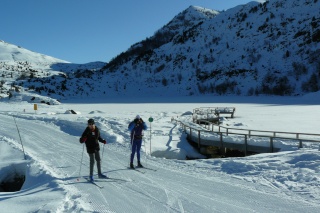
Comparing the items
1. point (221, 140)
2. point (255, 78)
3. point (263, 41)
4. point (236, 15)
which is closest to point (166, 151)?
point (221, 140)

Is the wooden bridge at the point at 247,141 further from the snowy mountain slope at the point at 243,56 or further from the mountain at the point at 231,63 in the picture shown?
the snowy mountain slope at the point at 243,56

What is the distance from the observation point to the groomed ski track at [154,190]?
7535 millimetres

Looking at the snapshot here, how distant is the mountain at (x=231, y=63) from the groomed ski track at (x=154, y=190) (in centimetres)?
9226

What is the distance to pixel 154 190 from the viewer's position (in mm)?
9016

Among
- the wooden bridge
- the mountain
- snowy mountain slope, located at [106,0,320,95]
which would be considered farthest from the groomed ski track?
snowy mountain slope, located at [106,0,320,95]

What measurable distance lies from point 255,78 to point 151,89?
46596 millimetres

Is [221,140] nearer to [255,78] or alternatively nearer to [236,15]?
[255,78]

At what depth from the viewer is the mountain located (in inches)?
4161

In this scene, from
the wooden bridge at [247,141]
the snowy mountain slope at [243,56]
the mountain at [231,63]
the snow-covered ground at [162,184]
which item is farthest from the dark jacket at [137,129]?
the snowy mountain slope at [243,56]

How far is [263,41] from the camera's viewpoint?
414 feet

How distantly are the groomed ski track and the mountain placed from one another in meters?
92.3

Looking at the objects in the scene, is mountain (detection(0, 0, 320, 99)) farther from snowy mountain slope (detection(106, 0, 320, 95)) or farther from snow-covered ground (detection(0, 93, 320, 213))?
snow-covered ground (detection(0, 93, 320, 213))

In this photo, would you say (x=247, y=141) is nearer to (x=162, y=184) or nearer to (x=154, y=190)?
(x=162, y=184)

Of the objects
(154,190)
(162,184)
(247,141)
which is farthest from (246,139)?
(154,190)
